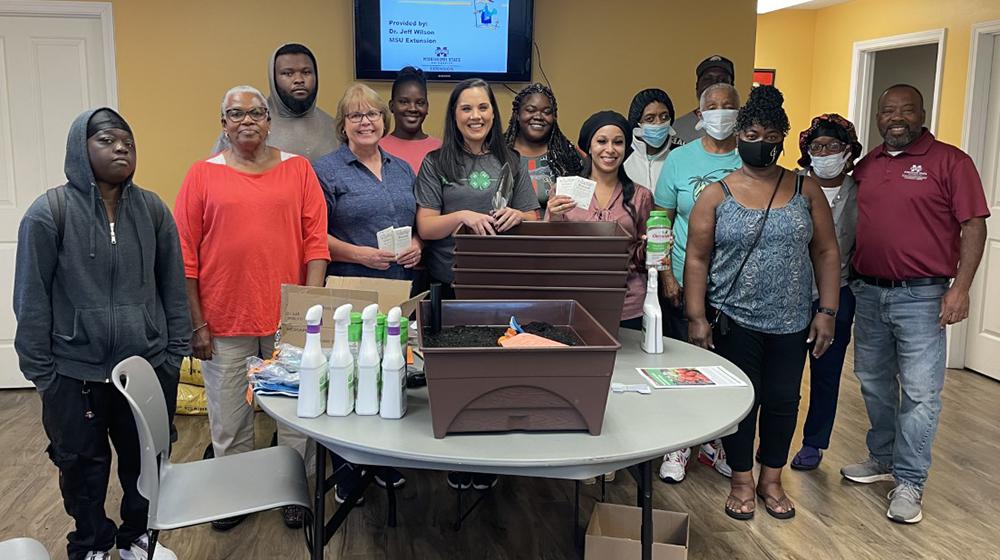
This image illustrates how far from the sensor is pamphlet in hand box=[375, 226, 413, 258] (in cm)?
280

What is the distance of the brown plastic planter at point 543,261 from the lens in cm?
214

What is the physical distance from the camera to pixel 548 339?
180 cm

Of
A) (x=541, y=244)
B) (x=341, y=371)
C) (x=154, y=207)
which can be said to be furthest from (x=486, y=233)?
(x=154, y=207)

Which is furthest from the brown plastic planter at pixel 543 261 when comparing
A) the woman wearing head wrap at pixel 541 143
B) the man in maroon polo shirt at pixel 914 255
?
the man in maroon polo shirt at pixel 914 255

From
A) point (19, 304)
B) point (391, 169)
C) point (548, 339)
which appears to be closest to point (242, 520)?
point (19, 304)

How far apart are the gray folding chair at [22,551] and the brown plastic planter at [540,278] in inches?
46.5

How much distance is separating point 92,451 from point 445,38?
3.04 metres

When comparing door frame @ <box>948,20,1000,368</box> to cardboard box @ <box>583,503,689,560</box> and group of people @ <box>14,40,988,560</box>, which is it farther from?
cardboard box @ <box>583,503,689,560</box>

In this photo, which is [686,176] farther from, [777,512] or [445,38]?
[445,38]

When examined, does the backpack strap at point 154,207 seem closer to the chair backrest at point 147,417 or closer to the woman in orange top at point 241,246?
the woman in orange top at point 241,246

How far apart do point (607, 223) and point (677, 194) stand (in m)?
0.68

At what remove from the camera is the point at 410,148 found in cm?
351

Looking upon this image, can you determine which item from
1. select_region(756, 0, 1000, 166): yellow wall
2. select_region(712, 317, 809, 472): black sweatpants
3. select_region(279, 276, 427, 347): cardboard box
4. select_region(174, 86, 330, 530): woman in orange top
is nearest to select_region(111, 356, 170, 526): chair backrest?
select_region(279, 276, 427, 347): cardboard box

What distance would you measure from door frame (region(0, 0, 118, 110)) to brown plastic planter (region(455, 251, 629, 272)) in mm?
3105
